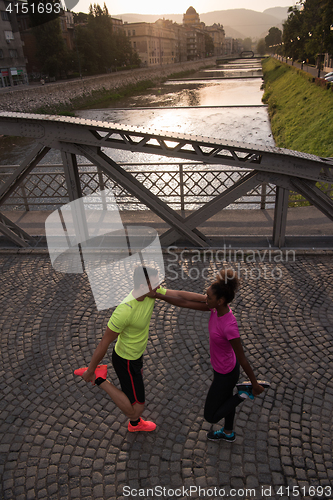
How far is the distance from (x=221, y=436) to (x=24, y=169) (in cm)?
628

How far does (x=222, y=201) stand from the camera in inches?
278

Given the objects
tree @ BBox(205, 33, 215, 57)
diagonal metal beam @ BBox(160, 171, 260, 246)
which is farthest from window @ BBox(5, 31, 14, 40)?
tree @ BBox(205, 33, 215, 57)

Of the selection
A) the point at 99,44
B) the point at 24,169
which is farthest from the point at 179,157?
the point at 99,44

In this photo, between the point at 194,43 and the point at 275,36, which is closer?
the point at 194,43

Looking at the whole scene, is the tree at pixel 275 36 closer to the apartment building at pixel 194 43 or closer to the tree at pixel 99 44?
the apartment building at pixel 194 43

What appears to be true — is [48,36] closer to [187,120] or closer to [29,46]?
[29,46]

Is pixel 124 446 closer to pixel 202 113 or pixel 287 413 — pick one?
pixel 287 413

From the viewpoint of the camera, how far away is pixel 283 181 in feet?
22.3

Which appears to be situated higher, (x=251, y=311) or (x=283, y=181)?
(x=283, y=181)

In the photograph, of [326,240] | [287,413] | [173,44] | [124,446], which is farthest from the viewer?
[173,44]

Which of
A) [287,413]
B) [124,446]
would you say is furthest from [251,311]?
[124,446]

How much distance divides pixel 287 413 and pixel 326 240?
15.2 feet

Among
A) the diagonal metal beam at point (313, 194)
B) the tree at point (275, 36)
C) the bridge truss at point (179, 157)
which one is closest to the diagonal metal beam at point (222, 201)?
the bridge truss at point (179, 157)

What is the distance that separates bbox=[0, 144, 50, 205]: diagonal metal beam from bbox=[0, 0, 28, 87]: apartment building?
48.0 m
